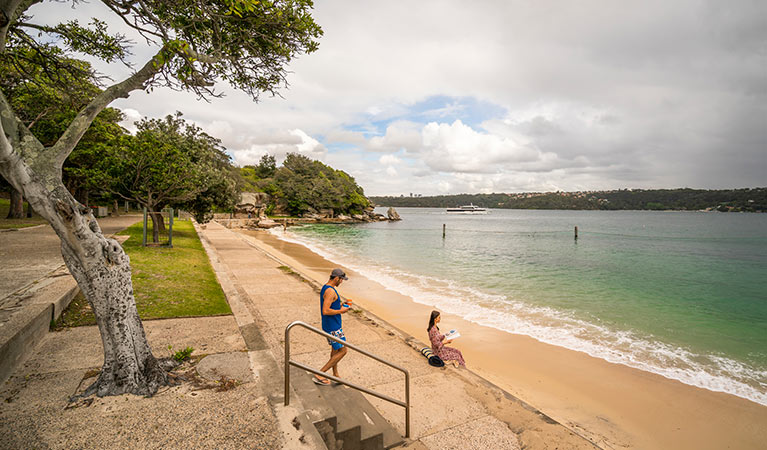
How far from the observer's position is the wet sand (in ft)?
19.1

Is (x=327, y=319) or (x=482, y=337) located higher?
(x=327, y=319)

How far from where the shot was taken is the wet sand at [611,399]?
5836 millimetres

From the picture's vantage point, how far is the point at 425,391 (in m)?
5.42

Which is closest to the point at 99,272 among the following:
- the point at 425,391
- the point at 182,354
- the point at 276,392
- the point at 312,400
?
the point at 182,354

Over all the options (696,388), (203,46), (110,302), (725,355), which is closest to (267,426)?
(110,302)

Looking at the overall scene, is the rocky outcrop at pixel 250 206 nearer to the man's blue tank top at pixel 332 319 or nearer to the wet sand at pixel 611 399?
the wet sand at pixel 611 399

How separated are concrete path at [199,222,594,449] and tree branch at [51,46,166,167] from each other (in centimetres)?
398

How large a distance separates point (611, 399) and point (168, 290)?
10702 mm

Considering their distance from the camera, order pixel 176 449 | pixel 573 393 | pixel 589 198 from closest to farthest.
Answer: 1. pixel 176 449
2. pixel 573 393
3. pixel 589 198

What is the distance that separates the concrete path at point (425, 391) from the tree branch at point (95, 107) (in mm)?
3976

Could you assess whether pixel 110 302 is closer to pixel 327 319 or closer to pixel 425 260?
pixel 327 319

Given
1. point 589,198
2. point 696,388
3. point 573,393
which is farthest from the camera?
point 589,198

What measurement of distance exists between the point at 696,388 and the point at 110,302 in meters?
11.2

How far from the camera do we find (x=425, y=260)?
26.4 m
